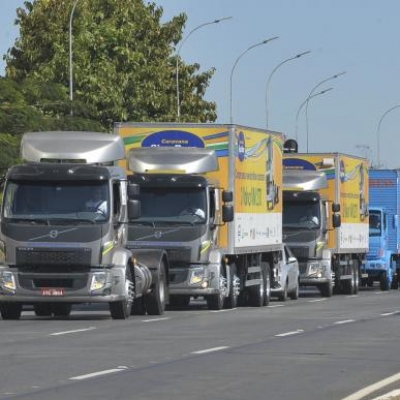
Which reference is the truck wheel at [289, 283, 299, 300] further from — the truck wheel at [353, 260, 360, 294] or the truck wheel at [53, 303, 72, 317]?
the truck wheel at [53, 303, 72, 317]

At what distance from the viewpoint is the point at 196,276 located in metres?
32.5

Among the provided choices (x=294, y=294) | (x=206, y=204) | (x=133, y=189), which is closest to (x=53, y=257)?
(x=133, y=189)

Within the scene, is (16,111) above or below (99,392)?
above

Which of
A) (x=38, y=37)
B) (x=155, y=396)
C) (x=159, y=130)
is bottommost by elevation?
(x=155, y=396)

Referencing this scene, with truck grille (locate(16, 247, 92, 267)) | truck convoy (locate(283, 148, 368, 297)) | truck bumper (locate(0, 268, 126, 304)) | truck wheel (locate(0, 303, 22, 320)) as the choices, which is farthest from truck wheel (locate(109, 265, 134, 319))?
truck convoy (locate(283, 148, 368, 297))

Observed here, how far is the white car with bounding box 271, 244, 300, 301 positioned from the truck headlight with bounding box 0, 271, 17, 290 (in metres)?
11.5

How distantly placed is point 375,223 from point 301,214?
35.0 ft

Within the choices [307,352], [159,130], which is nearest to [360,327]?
[307,352]

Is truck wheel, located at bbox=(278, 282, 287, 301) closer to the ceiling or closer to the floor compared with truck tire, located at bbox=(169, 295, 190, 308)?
closer to the ceiling

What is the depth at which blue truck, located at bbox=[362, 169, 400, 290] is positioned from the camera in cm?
5400

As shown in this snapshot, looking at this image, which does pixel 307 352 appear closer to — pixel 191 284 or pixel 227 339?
pixel 227 339

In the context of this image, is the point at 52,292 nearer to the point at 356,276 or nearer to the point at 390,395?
the point at 390,395

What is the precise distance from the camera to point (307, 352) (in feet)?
67.2

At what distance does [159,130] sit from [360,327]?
346 inches
